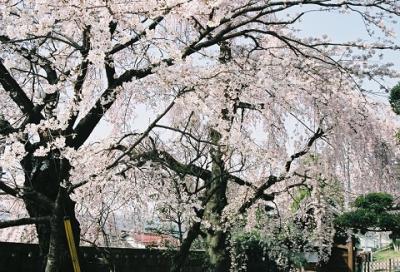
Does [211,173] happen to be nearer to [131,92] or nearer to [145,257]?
[145,257]

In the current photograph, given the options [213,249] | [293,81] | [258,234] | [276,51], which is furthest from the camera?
[258,234]

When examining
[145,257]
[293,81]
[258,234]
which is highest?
[293,81]

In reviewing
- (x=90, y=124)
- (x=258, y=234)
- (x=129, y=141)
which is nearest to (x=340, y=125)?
(x=129, y=141)

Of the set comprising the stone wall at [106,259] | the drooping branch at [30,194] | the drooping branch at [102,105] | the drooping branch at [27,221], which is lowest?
the stone wall at [106,259]

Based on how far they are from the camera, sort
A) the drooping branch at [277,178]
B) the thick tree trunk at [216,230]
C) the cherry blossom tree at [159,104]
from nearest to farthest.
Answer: the cherry blossom tree at [159,104] < the drooping branch at [277,178] < the thick tree trunk at [216,230]

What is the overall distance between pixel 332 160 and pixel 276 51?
2830mm

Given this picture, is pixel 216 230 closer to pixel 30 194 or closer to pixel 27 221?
pixel 27 221

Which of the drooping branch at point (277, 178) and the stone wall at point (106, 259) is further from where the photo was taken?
the drooping branch at point (277, 178)

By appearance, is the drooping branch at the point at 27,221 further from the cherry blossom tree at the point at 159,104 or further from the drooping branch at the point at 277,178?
the drooping branch at the point at 277,178

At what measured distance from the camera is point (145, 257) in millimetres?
10609

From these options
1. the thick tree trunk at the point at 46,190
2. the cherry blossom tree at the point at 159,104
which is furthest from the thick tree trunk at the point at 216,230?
the thick tree trunk at the point at 46,190

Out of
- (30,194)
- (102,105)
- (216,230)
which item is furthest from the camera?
(216,230)

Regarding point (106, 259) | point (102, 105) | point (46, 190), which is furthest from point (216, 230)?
point (102, 105)

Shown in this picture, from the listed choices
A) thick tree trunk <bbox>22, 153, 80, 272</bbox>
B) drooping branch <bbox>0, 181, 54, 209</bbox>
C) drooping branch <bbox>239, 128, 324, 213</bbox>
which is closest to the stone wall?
thick tree trunk <bbox>22, 153, 80, 272</bbox>
